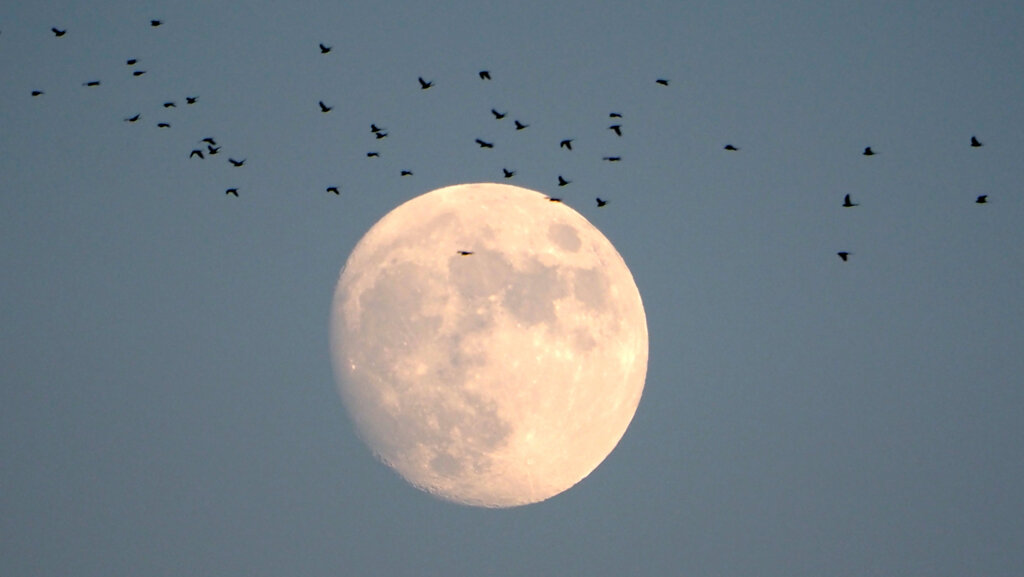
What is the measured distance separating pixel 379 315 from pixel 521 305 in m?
6.80

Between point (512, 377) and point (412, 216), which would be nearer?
point (512, 377)

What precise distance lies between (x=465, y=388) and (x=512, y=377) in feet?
7.30

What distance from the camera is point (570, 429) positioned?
218 feet

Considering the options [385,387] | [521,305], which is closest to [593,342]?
[521,305]

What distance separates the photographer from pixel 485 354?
65.1m

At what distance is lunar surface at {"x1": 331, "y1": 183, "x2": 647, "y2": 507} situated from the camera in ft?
214

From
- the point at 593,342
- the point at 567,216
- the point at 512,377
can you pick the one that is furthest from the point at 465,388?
the point at 567,216

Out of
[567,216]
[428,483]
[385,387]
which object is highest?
[567,216]

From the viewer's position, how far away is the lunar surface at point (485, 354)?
2571 inches

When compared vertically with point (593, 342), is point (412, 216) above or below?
above

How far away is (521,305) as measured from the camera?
6581 centimetres

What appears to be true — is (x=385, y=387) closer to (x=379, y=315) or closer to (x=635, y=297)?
(x=379, y=315)

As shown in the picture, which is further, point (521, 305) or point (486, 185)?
point (486, 185)

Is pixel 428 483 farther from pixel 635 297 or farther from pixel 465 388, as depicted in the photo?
pixel 635 297
